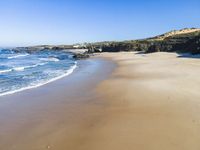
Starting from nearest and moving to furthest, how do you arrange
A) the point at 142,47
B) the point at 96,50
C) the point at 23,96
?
the point at 23,96, the point at 142,47, the point at 96,50

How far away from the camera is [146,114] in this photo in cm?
1087

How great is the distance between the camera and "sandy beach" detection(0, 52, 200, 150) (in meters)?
8.13

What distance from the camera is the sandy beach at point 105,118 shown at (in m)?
8.13

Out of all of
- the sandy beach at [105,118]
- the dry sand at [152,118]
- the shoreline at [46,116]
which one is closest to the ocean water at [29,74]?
the shoreline at [46,116]

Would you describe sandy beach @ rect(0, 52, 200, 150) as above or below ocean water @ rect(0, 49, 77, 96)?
above

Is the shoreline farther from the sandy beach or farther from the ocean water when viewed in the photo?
the ocean water

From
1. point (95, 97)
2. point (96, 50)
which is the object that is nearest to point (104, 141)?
point (95, 97)

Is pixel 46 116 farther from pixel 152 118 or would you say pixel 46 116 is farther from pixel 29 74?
pixel 29 74

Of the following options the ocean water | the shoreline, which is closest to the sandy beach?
the shoreline

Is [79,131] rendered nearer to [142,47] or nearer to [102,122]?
[102,122]

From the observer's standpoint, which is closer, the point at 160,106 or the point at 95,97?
the point at 160,106

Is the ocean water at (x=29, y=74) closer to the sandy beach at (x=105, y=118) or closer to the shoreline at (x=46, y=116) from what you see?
the shoreline at (x=46, y=116)

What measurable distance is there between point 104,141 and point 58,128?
6.90 ft

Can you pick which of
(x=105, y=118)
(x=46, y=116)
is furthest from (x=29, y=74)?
(x=105, y=118)
